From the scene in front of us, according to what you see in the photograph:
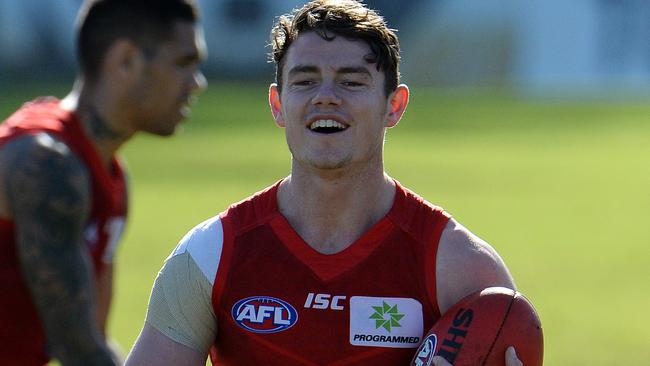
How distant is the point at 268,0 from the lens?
36281 millimetres

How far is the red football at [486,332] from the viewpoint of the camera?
5109mm

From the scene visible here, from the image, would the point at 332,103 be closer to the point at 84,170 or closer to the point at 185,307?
the point at 185,307

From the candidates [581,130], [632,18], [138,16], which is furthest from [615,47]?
[138,16]

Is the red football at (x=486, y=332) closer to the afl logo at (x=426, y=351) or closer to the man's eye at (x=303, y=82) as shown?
the afl logo at (x=426, y=351)

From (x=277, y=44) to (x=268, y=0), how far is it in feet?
102

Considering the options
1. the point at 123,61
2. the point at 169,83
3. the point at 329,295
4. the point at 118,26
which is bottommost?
the point at 329,295

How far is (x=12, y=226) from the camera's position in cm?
566

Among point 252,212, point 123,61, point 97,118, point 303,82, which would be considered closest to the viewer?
point 303,82

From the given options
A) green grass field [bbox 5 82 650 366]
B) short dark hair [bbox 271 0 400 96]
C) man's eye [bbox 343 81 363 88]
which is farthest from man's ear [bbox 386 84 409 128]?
green grass field [bbox 5 82 650 366]

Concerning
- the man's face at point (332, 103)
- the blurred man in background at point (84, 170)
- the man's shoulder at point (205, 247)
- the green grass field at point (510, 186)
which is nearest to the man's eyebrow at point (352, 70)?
the man's face at point (332, 103)

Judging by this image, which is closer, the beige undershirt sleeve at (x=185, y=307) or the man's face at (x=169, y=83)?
the beige undershirt sleeve at (x=185, y=307)

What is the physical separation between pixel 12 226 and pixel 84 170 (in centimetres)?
38

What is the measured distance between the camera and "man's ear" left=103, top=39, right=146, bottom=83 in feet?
20.4

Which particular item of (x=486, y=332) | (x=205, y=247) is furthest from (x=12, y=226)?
(x=486, y=332)
